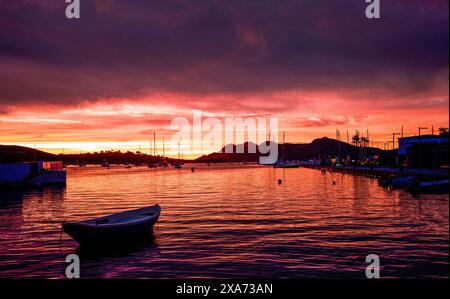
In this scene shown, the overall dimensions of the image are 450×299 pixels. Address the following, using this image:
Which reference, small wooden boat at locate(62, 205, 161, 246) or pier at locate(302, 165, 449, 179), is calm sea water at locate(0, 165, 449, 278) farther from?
pier at locate(302, 165, 449, 179)

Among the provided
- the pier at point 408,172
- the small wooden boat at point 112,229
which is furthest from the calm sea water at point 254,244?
the pier at point 408,172

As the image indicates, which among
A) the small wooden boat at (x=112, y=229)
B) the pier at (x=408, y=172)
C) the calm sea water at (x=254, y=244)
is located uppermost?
the pier at (x=408, y=172)

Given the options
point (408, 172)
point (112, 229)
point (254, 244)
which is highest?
point (408, 172)

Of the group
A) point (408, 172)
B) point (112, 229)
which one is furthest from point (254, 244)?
point (408, 172)

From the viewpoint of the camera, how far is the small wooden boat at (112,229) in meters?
22.5

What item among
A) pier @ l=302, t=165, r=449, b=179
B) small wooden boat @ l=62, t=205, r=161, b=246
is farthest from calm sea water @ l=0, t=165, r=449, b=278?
pier @ l=302, t=165, r=449, b=179

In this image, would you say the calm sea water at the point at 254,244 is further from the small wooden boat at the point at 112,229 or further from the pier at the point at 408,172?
the pier at the point at 408,172

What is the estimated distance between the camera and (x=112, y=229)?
2330 centimetres

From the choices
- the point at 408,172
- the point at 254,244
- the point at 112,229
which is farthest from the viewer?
the point at 408,172

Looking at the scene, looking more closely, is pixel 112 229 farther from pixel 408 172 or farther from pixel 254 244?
pixel 408 172

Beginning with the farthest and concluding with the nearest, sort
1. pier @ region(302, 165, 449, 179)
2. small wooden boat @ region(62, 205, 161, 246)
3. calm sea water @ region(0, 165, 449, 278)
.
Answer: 1. pier @ region(302, 165, 449, 179)
2. small wooden boat @ region(62, 205, 161, 246)
3. calm sea water @ region(0, 165, 449, 278)

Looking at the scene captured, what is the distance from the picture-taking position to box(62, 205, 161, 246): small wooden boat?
2247cm
